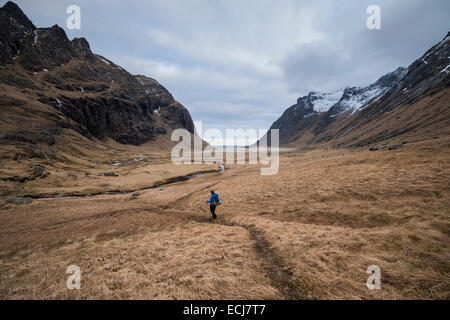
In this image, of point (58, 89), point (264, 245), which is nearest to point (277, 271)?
point (264, 245)

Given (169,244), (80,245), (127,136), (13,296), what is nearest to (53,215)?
(80,245)

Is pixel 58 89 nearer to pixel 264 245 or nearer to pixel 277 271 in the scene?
pixel 264 245

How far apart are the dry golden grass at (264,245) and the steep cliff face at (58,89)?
263ft

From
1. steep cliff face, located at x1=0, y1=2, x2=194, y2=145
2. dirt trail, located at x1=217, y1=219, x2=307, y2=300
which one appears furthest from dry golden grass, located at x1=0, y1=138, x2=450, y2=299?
steep cliff face, located at x1=0, y1=2, x2=194, y2=145

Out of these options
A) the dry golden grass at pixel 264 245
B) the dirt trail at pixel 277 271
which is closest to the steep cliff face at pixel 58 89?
the dry golden grass at pixel 264 245

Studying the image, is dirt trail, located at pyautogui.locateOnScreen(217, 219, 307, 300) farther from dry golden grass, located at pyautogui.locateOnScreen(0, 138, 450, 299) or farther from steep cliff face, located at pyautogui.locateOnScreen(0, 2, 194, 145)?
steep cliff face, located at pyautogui.locateOnScreen(0, 2, 194, 145)

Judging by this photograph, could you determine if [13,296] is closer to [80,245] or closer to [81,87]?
[80,245]

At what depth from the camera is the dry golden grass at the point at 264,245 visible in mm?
5812

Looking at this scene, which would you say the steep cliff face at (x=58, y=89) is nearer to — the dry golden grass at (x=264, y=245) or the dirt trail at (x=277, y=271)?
the dry golden grass at (x=264, y=245)

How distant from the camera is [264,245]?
29.9ft

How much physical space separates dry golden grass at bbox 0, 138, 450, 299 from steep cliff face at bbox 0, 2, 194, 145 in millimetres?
80105

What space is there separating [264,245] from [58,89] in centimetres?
18819
